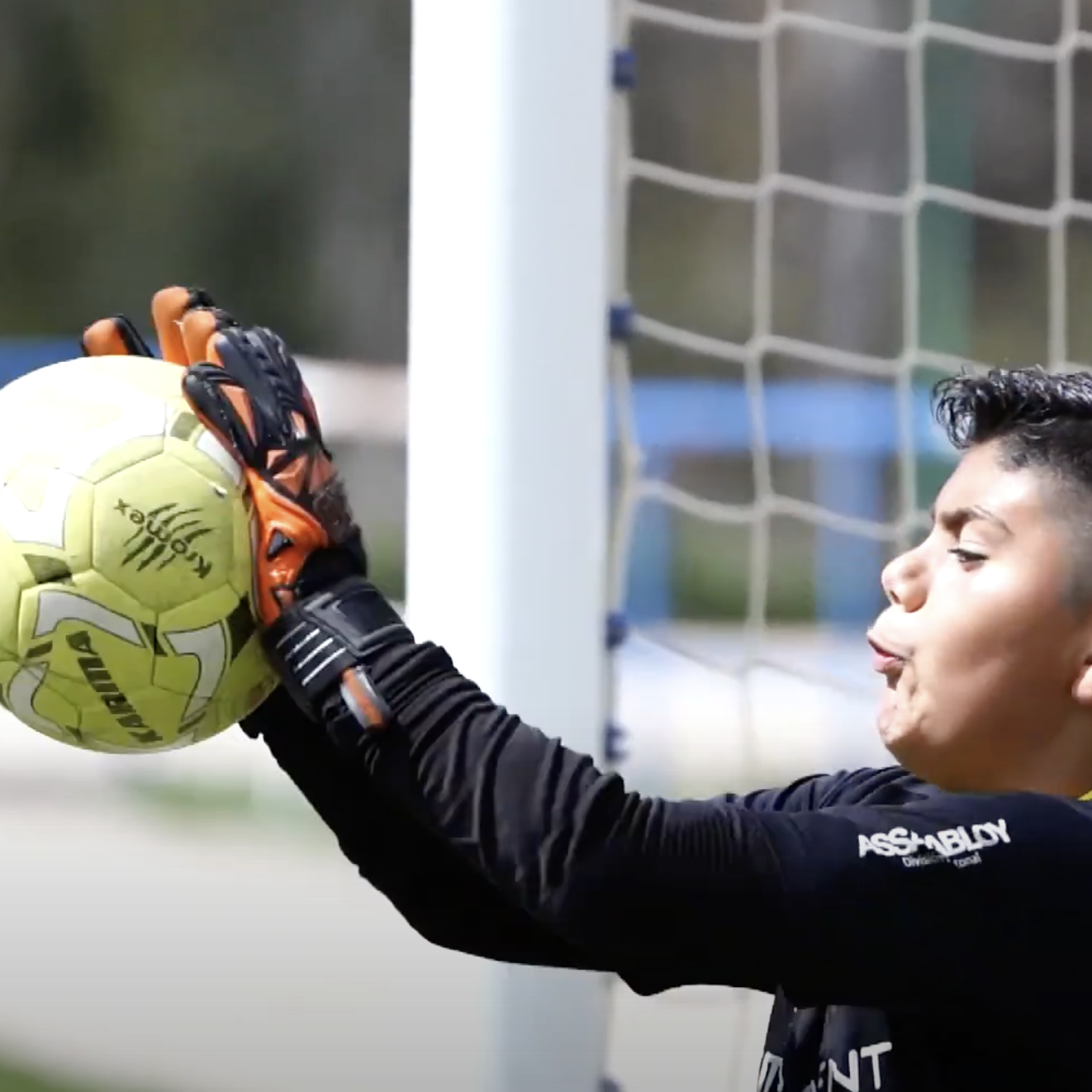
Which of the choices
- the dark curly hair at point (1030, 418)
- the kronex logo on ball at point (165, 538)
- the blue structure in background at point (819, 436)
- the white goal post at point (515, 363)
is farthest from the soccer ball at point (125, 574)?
the blue structure in background at point (819, 436)

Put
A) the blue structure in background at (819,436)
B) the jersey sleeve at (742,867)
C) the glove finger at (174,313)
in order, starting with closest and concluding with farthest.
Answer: the jersey sleeve at (742,867)
the glove finger at (174,313)
the blue structure in background at (819,436)

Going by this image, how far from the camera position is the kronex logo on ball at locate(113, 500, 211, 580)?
1046 mm

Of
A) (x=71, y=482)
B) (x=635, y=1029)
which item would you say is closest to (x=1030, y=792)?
(x=71, y=482)

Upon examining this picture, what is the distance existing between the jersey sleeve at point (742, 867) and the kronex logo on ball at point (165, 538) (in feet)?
0.48

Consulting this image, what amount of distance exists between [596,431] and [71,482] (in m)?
0.46

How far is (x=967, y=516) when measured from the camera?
1078 mm

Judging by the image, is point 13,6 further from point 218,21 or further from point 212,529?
point 212,529

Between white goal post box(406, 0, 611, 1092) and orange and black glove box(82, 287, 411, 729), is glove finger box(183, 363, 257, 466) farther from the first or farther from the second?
white goal post box(406, 0, 611, 1092)

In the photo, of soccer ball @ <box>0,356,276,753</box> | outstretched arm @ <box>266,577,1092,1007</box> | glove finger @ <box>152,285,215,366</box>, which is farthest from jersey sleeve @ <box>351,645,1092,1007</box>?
glove finger @ <box>152,285,215,366</box>

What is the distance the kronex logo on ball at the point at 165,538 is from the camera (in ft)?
3.43

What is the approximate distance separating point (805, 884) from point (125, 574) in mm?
407

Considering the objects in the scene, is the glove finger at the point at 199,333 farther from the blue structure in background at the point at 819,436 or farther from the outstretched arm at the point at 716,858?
the blue structure in background at the point at 819,436

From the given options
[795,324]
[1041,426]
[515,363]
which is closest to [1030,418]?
[1041,426]

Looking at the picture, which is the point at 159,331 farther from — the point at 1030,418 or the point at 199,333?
the point at 1030,418
